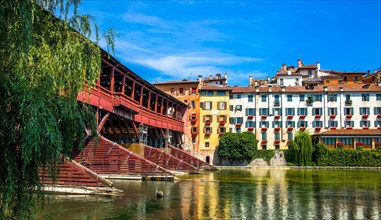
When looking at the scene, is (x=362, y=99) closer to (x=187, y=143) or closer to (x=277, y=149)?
(x=277, y=149)

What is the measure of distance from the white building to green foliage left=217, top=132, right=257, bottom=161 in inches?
160

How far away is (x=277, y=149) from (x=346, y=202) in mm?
53970

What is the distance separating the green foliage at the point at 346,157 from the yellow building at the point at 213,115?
18.4 metres

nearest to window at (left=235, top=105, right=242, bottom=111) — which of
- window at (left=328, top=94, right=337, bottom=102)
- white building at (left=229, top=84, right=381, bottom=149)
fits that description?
white building at (left=229, top=84, right=381, bottom=149)

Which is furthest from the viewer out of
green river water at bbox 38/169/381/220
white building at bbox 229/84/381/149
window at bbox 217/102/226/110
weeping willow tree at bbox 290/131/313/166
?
window at bbox 217/102/226/110

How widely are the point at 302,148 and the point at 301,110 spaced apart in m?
9.27

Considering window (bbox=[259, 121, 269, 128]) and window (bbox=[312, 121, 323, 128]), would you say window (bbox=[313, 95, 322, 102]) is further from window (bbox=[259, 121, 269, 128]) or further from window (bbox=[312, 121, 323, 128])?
window (bbox=[259, 121, 269, 128])

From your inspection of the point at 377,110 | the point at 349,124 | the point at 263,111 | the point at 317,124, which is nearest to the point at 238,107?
the point at 263,111

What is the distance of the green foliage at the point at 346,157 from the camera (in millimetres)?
71875

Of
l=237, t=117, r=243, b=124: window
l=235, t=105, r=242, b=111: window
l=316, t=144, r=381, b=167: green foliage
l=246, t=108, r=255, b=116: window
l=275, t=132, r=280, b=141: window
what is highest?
l=235, t=105, r=242, b=111: window

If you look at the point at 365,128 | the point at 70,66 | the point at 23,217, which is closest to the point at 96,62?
the point at 70,66

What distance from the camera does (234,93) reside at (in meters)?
80.4

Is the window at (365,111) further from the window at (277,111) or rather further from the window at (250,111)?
the window at (250,111)

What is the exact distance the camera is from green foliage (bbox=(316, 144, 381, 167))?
7188cm
